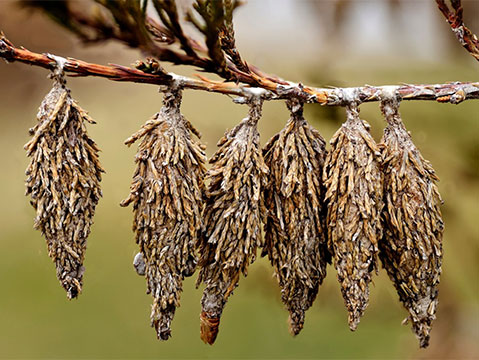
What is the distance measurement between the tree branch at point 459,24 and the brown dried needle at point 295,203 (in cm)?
22

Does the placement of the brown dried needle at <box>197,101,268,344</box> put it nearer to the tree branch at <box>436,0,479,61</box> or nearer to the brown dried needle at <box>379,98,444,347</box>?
the brown dried needle at <box>379,98,444,347</box>

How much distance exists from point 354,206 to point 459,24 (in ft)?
0.88

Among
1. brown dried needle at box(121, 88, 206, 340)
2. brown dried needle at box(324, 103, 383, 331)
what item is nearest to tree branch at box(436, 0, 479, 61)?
brown dried needle at box(324, 103, 383, 331)

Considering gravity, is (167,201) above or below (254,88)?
below

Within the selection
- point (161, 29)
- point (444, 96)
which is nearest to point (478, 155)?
point (444, 96)

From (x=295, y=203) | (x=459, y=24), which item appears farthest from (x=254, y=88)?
(x=459, y=24)

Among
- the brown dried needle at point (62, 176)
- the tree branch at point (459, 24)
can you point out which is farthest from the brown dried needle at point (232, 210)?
the tree branch at point (459, 24)

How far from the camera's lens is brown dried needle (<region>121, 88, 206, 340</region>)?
55 centimetres

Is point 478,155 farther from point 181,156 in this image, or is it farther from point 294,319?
point 181,156

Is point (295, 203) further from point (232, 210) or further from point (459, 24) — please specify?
point (459, 24)

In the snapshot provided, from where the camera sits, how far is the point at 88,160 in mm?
552

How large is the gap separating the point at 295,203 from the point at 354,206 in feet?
0.22

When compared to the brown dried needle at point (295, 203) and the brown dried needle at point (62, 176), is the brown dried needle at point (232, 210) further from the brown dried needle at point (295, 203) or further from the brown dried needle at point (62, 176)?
the brown dried needle at point (62, 176)

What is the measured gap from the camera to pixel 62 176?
1.77ft
